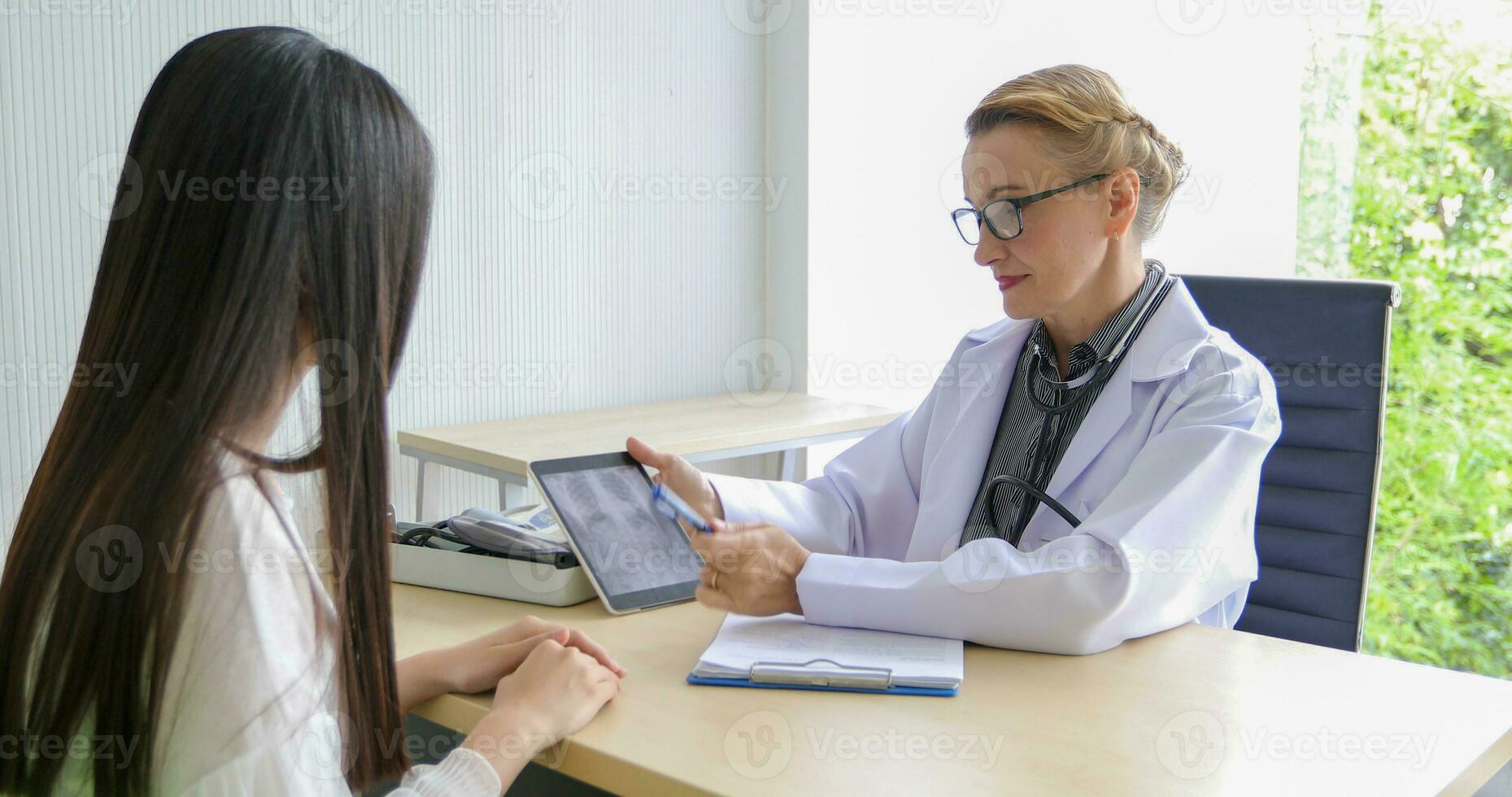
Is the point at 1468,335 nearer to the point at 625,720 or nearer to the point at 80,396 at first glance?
the point at 625,720

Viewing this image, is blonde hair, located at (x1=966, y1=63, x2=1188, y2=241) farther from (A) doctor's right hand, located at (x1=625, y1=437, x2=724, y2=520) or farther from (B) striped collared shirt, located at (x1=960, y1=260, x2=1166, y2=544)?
(A) doctor's right hand, located at (x1=625, y1=437, x2=724, y2=520)

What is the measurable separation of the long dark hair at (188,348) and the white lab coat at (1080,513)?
2.00 feet

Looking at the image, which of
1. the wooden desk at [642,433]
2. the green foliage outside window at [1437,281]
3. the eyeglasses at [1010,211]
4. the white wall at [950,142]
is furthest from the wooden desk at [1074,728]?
the green foliage outside window at [1437,281]

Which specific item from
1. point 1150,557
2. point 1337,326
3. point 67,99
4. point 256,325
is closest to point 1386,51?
point 1337,326

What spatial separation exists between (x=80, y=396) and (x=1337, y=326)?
5.00 feet

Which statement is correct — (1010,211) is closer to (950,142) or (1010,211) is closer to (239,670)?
(239,670)

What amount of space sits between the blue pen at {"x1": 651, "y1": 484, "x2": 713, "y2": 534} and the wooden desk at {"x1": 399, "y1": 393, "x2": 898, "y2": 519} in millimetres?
938

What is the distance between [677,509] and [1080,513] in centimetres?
49

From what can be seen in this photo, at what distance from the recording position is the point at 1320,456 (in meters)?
1.68

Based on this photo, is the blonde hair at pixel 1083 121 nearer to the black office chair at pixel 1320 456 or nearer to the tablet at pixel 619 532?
the black office chair at pixel 1320 456

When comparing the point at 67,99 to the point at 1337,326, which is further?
the point at 67,99

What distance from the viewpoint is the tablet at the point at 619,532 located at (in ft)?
4.43

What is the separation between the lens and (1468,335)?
3686mm

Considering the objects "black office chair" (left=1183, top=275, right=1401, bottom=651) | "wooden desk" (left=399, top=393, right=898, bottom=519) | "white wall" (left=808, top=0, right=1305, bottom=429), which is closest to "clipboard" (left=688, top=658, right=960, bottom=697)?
"black office chair" (left=1183, top=275, right=1401, bottom=651)
